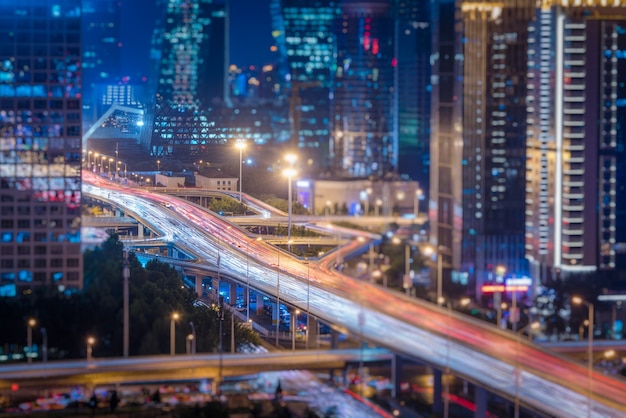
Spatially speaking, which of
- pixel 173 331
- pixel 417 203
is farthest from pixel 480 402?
pixel 417 203

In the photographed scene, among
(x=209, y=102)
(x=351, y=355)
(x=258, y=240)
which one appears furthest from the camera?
(x=209, y=102)

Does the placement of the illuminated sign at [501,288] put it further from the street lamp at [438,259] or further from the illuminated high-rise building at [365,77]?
the illuminated high-rise building at [365,77]

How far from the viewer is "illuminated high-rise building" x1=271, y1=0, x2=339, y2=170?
60.6 ft

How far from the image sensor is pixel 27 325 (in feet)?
30.6

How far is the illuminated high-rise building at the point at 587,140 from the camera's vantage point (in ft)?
51.2

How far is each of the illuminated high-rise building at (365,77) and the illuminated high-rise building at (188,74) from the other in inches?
225

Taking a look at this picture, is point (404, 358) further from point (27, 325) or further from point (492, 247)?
point (492, 247)

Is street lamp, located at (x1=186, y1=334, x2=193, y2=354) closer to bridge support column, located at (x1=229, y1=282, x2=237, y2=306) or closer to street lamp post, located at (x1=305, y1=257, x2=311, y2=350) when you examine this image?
street lamp post, located at (x1=305, y1=257, x2=311, y2=350)

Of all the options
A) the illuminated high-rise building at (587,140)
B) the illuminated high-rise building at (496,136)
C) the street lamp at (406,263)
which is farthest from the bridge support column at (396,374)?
the illuminated high-rise building at (496,136)

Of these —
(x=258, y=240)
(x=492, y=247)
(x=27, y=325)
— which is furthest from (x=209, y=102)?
(x=492, y=247)

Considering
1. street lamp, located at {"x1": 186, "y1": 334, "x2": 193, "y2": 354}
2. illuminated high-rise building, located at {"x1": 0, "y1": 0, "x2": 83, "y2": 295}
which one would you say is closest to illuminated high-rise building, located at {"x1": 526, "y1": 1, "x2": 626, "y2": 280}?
illuminated high-rise building, located at {"x1": 0, "y1": 0, "x2": 83, "y2": 295}

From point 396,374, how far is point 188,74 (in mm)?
4629

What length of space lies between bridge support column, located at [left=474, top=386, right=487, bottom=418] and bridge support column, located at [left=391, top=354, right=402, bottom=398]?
1.38ft

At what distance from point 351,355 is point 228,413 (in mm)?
1197
